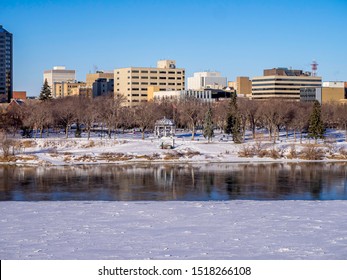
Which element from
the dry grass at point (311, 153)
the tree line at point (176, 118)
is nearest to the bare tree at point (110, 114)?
the tree line at point (176, 118)

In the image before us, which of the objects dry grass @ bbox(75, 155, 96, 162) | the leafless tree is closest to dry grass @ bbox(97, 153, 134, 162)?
dry grass @ bbox(75, 155, 96, 162)

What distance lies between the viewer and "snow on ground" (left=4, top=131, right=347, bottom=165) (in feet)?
220

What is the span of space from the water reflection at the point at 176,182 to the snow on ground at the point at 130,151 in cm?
460

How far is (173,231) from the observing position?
22641mm

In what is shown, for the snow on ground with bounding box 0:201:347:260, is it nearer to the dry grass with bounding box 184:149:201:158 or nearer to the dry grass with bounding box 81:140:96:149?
the dry grass with bounding box 184:149:201:158

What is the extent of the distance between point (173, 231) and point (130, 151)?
48586mm

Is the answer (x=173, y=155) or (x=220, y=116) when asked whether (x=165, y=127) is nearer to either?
(x=173, y=155)

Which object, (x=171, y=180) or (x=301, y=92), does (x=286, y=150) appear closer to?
(x=171, y=180)

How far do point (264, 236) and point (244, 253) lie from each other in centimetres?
296

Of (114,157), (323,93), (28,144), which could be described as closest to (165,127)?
(114,157)

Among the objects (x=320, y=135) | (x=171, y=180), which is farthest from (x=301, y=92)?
(x=171, y=180)

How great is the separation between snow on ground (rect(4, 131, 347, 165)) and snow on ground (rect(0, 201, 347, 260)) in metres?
36.6

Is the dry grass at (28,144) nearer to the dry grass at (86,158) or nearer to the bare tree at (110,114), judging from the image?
the dry grass at (86,158)

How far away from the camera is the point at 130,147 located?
7294 cm
